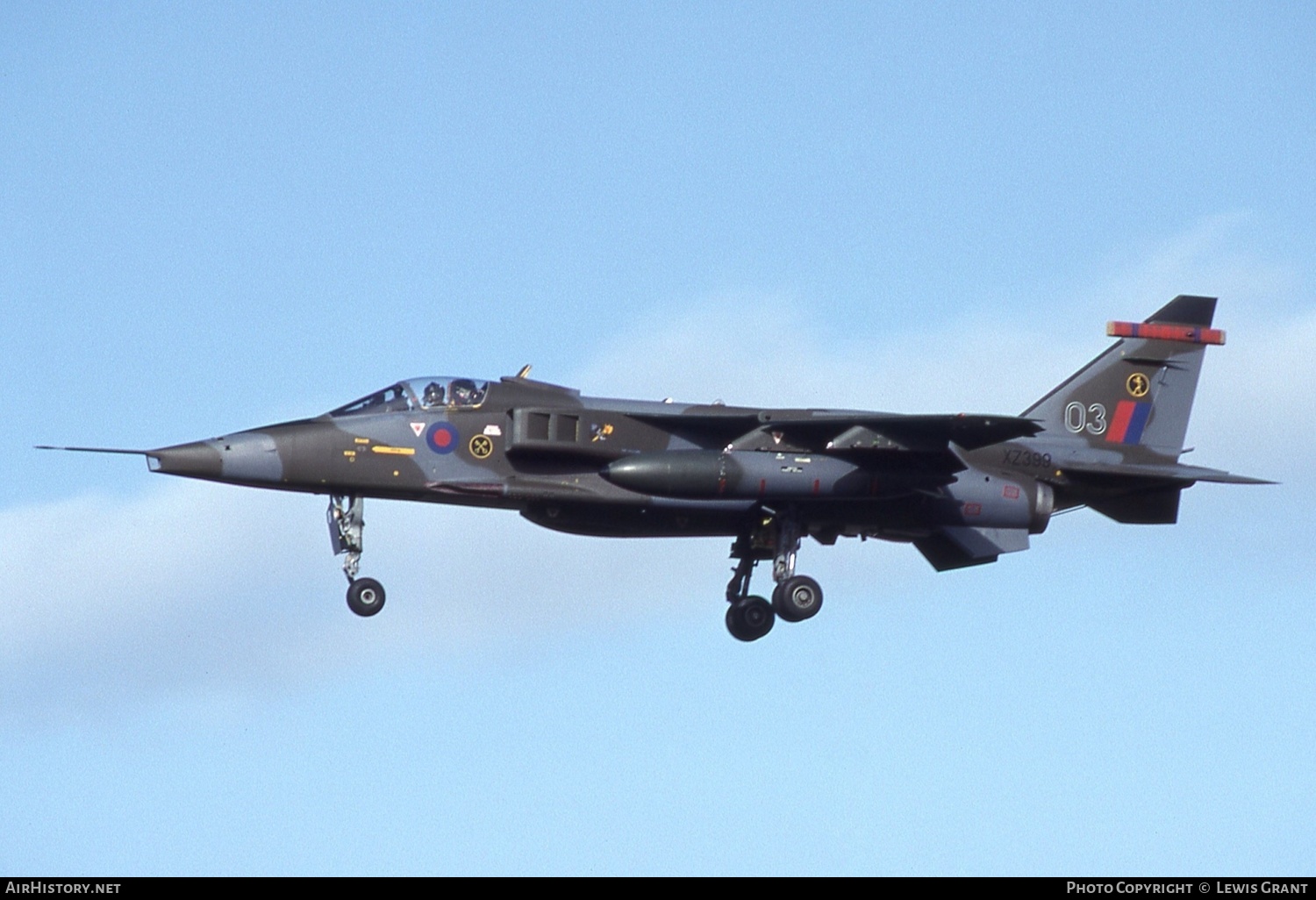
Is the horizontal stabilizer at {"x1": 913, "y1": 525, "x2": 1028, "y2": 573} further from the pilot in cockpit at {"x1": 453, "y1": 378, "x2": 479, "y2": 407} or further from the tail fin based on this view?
the pilot in cockpit at {"x1": 453, "y1": 378, "x2": 479, "y2": 407}

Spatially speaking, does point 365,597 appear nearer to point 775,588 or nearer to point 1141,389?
point 775,588

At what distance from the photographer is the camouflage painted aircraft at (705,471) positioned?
90.6 ft

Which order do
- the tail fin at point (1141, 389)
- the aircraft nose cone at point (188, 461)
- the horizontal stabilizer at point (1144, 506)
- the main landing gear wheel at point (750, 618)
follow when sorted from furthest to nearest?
the tail fin at point (1141, 389), the horizontal stabilizer at point (1144, 506), the main landing gear wheel at point (750, 618), the aircraft nose cone at point (188, 461)

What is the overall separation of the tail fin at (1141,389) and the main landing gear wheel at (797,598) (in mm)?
4705

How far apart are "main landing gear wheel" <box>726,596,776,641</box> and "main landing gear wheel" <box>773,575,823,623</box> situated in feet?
3.65

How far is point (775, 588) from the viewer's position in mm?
29578

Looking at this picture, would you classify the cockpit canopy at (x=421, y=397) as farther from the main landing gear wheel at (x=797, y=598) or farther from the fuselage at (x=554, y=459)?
the main landing gear wheel at (x=797, y=598)

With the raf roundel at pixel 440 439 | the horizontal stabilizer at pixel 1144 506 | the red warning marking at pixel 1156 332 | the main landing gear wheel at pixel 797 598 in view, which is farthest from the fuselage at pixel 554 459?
the red warning marking at pixel 1156 332

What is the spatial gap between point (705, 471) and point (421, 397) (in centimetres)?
400

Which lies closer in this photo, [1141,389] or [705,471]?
[705,471]

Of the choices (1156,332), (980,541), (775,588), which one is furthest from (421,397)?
(1156,332)
